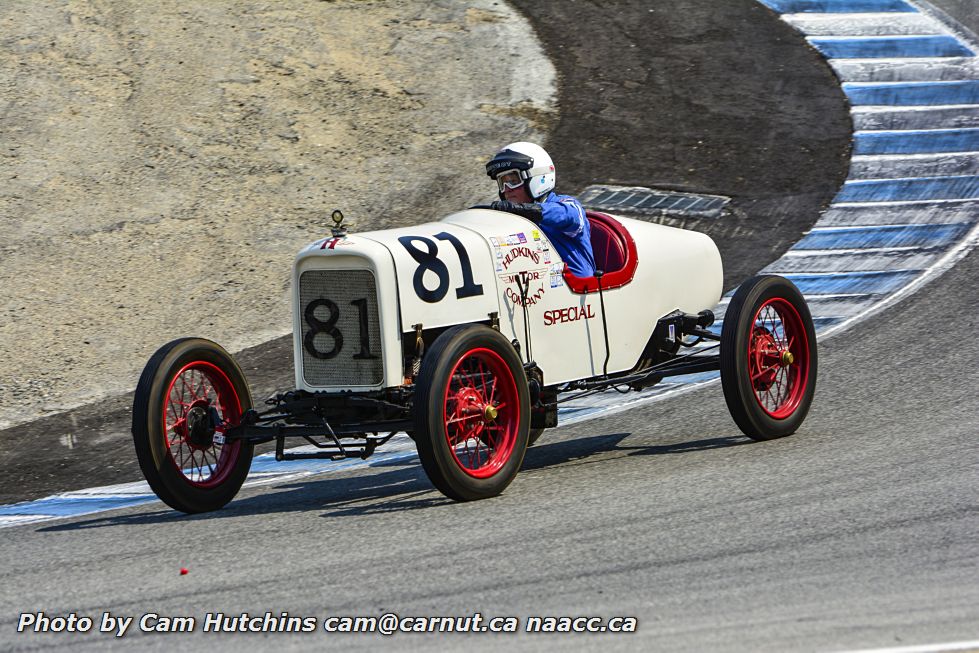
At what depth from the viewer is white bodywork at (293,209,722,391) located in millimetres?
7086

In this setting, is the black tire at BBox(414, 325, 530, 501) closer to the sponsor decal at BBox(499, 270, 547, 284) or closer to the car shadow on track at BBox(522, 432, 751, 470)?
the sponsor decal at BBox(499, 270, 547, 284)

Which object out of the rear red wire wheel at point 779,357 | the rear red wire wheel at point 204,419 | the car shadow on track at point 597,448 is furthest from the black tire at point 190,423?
the rear red wire wheel at point 779,357

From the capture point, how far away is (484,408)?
689 cm

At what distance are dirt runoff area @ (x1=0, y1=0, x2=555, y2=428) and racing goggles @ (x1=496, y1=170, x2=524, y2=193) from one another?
425 cm

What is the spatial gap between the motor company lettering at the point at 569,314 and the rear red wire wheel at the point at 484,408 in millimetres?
809

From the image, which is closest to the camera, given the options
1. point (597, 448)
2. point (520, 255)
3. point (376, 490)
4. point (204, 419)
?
Result: point (204, 419)

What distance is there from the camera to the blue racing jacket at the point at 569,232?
311 inches

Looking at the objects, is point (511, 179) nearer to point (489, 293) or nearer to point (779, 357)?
point (489, 293)

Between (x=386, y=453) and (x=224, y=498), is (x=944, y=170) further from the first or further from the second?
(x=224, y=498)

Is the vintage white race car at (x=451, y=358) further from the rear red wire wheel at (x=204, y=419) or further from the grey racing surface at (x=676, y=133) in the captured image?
the grey racing surface at (x=676, y=133)

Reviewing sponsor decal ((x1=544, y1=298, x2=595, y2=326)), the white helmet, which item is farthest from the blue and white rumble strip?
the white helmet

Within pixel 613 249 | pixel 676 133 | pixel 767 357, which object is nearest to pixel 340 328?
pixel 613 249

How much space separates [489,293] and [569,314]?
0.65 m

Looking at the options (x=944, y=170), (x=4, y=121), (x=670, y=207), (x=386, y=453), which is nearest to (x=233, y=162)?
(x=4, y=121)
